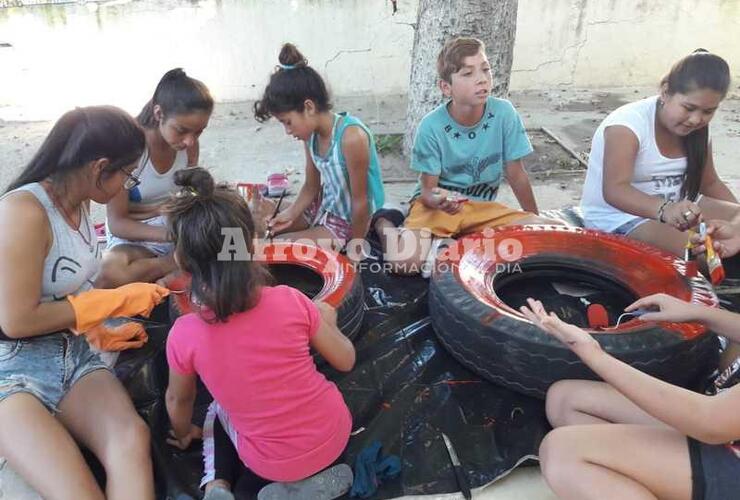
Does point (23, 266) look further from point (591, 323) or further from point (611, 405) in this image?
point (591, 323)

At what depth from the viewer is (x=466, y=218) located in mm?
2805

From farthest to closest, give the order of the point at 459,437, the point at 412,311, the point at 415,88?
the point at 415,88, the point at 412,311, the point at 459,437

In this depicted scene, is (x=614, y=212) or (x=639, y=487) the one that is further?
(x=614, y=212)

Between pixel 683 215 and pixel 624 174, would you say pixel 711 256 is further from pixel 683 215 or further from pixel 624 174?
pixel 624 174

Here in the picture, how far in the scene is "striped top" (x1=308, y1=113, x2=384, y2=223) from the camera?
8.67 ft

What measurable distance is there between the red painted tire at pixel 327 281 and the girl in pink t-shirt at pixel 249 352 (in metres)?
0.45

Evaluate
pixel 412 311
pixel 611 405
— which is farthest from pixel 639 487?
pixel 412 311

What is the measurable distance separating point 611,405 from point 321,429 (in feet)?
2.68

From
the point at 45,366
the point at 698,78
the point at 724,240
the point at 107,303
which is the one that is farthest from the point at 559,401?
the point at 45,366

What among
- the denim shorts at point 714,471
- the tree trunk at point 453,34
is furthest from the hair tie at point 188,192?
the tree trunk at point 453,34

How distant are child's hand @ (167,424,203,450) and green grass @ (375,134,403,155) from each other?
131 inches

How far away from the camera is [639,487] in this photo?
54.2 inches

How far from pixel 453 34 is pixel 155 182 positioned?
2.37 metres

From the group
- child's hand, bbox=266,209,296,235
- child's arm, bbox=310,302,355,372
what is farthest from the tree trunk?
child's arm, bbox=310,302,355,372
